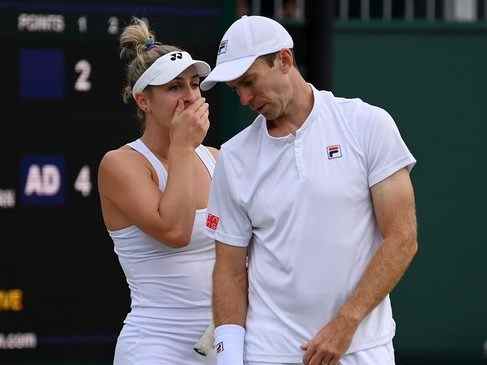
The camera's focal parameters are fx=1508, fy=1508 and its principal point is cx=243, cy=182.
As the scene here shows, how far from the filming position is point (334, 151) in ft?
12.9

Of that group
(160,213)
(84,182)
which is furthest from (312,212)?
(84,182)

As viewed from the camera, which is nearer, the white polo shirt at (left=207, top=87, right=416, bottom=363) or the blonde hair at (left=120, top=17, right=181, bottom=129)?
the white polo shirt at (left=207, top=87, right=416, bottom=363)

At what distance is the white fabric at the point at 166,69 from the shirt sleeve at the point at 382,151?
1007 millimetres

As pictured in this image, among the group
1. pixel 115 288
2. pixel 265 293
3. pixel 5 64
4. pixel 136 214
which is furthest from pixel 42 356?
pixel 265 293

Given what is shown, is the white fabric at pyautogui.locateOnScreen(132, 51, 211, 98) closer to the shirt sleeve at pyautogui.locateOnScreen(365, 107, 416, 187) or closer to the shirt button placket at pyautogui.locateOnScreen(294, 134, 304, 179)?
the shirt button placket at pyautogui.locateOnScreen(294, 134, 304, 179)

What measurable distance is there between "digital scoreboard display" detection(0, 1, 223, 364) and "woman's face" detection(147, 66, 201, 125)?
1919 mm

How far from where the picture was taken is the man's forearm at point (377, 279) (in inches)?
151

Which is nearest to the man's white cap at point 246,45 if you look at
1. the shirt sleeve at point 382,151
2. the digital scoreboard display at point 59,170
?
the shirt sleeve at point 382,151

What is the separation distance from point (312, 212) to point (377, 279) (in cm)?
24

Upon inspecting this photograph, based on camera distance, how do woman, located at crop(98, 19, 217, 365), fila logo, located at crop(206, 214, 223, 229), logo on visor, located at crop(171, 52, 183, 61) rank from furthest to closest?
1. logo on visor, located at crop(171, 52, 183, 61)
2. woman, located at crop(98, 19, 217, 365)
3. fila logo, located at crop(206, 214, 223, 229)

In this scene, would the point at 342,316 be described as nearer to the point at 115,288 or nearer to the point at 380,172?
the point at 380,172

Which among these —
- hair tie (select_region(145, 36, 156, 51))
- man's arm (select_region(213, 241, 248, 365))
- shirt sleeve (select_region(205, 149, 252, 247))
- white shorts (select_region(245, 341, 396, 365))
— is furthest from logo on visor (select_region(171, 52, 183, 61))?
white shorts (select_region(245, 341, 396, 365))

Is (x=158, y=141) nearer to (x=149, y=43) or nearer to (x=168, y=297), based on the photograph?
(x=149, y=43)

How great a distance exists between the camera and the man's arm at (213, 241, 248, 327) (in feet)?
13.4
